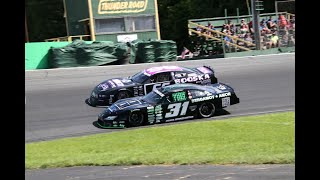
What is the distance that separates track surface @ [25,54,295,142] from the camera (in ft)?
49.8

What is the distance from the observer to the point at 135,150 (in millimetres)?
10500

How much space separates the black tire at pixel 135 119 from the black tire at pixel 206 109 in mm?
2087

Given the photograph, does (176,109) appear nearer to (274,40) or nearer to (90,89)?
(90,89)

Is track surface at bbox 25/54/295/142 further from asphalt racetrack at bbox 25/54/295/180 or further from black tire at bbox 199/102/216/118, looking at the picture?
black tire at bbox 199/102/216/118

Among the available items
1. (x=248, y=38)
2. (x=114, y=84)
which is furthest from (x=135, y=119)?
(x=248, y=38)

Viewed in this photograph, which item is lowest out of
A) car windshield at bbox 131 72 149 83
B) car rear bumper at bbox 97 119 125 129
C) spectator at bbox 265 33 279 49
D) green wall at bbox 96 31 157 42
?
car rear bumper at bbox 97 119 125 129

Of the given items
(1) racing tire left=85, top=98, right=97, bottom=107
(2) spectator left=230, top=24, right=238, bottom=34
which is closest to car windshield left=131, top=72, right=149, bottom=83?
(1) racing tire left=85, top=98, right=97, bottom=107

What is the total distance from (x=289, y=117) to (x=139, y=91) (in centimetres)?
585

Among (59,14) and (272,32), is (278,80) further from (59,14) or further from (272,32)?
→ (59,14)

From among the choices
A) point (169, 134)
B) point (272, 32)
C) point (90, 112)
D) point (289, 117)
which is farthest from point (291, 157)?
point (272, 32)

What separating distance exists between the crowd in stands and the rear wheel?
1277 centimetres

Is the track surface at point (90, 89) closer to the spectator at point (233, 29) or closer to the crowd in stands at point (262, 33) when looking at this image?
the crowd in stands at point (262, 33)

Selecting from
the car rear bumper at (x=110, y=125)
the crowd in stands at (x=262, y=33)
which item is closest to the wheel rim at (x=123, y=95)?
the car rear bumper at (x=110, y=125)
